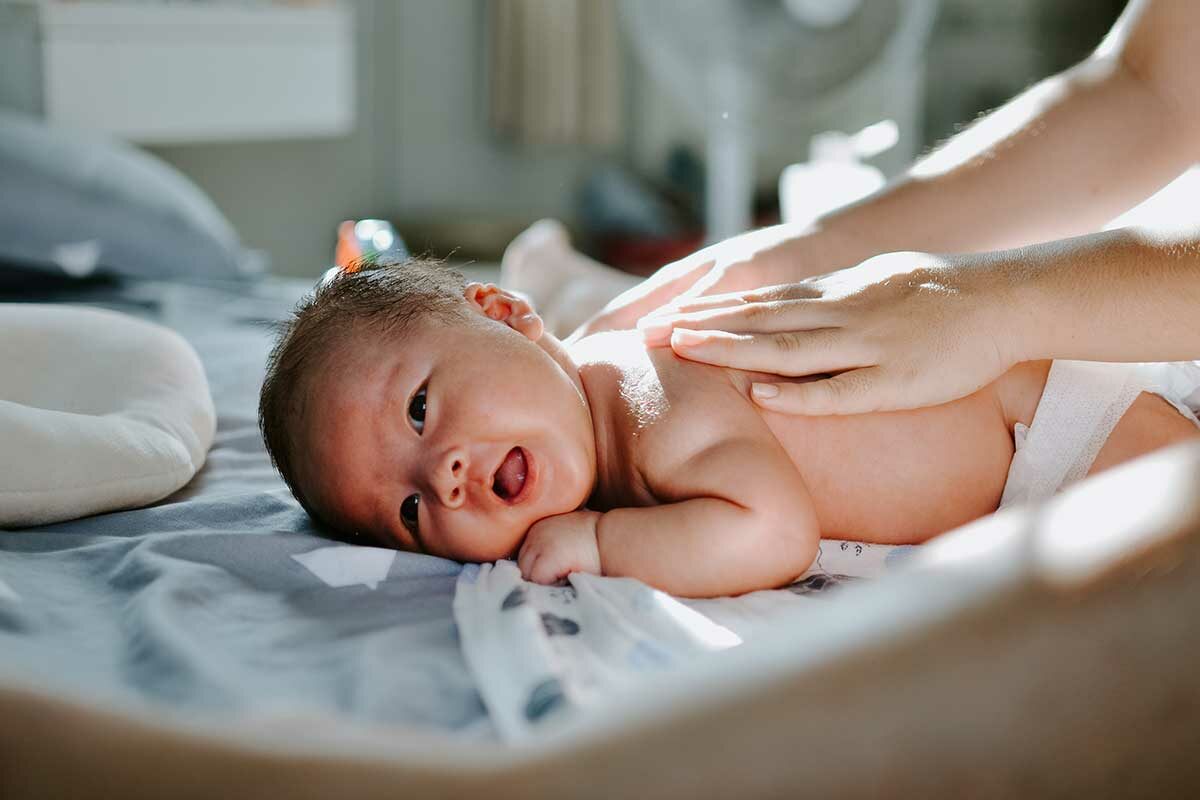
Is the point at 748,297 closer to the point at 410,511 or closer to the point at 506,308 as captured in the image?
the point at 506,308

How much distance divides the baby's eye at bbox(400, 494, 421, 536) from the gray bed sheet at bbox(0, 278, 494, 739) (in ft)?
0.22

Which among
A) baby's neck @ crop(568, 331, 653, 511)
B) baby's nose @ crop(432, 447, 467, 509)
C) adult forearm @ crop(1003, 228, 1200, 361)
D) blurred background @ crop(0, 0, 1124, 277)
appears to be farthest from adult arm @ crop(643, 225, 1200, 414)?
blurred background @ crop(0, 0, 1124, 277)

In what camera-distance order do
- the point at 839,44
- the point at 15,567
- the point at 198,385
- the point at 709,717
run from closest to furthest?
the point at 709,717 → the point at 15,567 → the point at 198,385 → the point at 839,44

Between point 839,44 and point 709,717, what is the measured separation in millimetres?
2744

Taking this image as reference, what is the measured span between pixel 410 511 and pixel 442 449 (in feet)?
0.28

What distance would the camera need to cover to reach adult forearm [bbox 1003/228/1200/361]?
993 millimetres

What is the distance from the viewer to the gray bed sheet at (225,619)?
2.40 feet

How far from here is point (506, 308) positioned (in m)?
1.21

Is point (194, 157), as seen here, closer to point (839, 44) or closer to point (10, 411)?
point (839, 44)

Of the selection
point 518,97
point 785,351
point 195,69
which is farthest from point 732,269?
point 518,97

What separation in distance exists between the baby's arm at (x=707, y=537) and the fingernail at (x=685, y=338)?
109 mm

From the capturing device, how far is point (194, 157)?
11.8 feet

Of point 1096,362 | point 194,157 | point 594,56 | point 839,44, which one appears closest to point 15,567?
point 1096,362

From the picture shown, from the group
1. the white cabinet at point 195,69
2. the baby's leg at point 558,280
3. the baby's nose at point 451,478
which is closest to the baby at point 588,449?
the baby's nose at point 451,478
